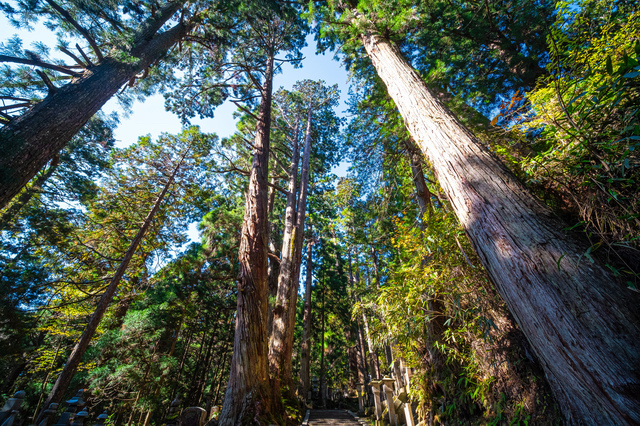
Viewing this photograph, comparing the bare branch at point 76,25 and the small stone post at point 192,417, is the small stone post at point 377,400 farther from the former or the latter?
the bare branch at point 76,25

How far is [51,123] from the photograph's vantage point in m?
3.25

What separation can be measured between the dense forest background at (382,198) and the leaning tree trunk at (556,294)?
0.01 metres

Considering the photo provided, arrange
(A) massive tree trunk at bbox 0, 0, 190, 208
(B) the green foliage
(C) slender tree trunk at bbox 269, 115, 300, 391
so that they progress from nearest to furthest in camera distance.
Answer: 1. (B) the green foliage
2. (A) massive tree trunk at bbox 0, 0, 190, 208
3. (C) slender tree trunk at bbox 269, 115, 300, 391

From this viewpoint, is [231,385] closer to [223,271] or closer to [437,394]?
[437,394]

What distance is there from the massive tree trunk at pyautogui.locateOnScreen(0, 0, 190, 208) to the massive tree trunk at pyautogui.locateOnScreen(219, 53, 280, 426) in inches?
110

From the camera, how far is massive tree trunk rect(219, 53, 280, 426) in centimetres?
253

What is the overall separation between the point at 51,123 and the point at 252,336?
4.18m

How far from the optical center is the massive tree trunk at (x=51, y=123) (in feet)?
9.17

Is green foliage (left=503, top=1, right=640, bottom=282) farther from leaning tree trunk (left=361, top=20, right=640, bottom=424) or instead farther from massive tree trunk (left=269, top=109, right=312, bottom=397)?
massive tree trunk (left=269, top=109, right=312, bottom=397)

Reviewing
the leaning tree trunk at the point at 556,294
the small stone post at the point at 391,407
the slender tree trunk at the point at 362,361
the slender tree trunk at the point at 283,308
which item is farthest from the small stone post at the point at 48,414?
the slender tree trunk at the point at 362,361

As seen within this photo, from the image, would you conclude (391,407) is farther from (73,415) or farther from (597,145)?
(73,415)

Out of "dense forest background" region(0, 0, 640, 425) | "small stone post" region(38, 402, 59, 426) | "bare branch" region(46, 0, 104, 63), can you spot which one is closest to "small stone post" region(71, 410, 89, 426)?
"small stone post" region(38, 402, 59, 426)

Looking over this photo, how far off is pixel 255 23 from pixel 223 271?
10.0 metres

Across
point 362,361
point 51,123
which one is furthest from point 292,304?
point 362,361
